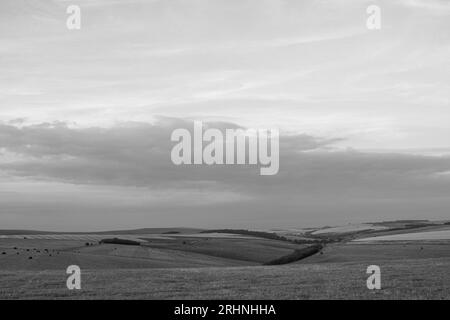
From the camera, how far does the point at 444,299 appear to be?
27203mm

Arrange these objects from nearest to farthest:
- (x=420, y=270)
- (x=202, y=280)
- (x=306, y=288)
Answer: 1. (x=306, y=288)
2. (x=202, y=280)
3. (x=420, y=270)

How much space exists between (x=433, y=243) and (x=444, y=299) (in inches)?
2704

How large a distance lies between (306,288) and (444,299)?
8.07 m
